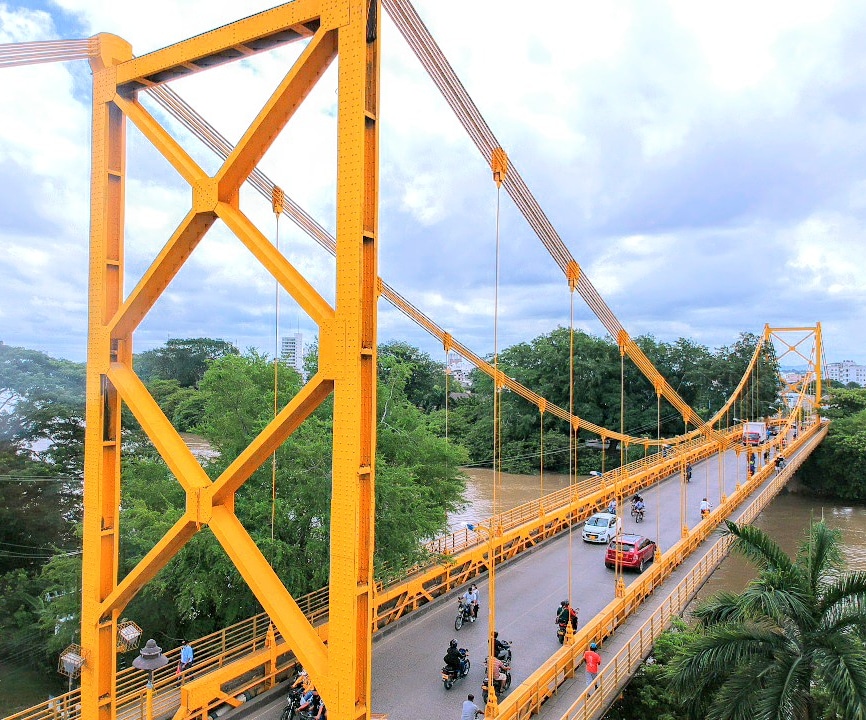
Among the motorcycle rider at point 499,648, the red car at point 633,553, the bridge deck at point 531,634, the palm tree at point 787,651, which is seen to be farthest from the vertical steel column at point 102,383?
the red car at point 633,553

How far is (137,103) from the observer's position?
679 cm

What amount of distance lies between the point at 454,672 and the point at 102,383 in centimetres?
745

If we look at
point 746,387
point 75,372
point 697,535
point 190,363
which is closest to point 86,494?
point 697,535

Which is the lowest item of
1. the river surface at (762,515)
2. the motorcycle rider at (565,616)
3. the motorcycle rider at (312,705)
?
the river surface at (762,515)

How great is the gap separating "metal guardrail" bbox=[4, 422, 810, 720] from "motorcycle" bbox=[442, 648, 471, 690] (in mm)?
2543

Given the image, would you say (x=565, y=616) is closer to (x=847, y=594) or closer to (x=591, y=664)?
(x=591, y=664)

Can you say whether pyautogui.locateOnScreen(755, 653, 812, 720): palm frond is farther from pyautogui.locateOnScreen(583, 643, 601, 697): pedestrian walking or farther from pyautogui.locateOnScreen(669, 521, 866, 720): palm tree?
pyautogui.locateOnScreen(583, 643, 601, 697): pedestrian walking

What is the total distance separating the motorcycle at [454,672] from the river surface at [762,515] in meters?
12.3

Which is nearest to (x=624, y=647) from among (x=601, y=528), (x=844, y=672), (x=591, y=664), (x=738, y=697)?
(x=591, y=664)

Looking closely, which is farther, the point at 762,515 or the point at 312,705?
the point at 762,515

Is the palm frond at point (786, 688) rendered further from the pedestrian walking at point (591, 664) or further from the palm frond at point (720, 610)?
the pedestrian walking at point (591, 664)

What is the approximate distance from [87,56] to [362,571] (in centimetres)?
604

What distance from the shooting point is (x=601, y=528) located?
20703 mm

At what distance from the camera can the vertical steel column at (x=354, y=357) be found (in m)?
5.03
